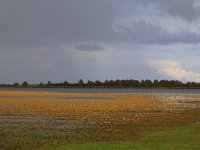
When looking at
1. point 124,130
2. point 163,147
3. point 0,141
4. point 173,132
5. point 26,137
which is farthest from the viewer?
point 124,130

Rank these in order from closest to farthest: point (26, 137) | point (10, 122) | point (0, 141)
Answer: point (0, 141), point (26, 137), point (10, 122)

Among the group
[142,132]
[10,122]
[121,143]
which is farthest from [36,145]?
[10,122]

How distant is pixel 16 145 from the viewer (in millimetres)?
26219

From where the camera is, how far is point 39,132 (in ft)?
109

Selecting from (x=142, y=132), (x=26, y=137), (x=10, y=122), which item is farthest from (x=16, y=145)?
(x=10, y=122)

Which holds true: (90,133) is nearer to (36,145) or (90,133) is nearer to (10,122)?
(36,145)

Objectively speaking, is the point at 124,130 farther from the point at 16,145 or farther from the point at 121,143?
the point at 16,145

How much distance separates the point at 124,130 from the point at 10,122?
12.5 m

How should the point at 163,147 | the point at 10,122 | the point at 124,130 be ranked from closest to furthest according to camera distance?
1. the point at 163,147
2. the point at 124,130
3. the point at 10,122

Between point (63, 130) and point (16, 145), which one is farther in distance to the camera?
point (63, 130)

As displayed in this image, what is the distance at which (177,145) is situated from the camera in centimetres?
2478

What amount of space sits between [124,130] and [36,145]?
10383 mm

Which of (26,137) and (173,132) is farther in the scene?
(173,132)

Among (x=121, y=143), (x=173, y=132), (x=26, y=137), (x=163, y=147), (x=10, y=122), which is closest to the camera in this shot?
(x=163, y=147)
